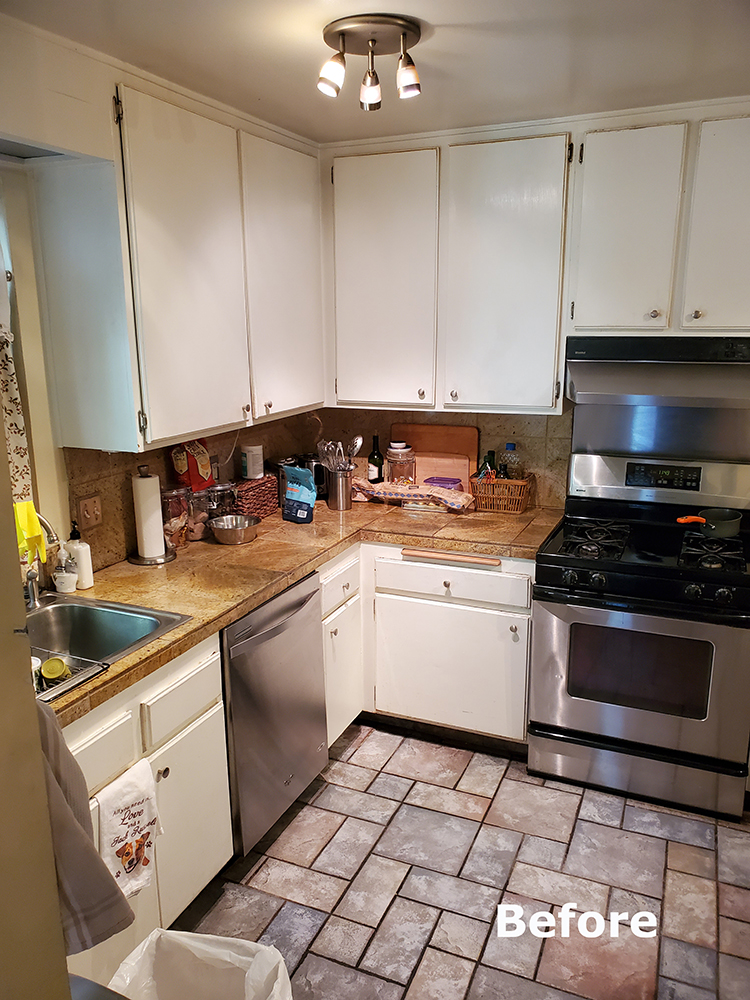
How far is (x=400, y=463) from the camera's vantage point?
3.40 m

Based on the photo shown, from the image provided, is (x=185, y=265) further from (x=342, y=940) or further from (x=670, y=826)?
(x=670, y=826)

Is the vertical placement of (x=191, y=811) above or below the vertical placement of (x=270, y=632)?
below

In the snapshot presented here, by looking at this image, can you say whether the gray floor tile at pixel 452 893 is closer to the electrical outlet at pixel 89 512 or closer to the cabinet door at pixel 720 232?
the electrical outlet at pixel 89 512

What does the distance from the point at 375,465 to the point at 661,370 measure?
1.33 m

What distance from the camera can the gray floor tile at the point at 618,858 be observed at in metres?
2.31

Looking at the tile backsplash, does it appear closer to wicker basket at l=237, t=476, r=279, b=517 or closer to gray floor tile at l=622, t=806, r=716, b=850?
wicker basket at l=237, t=476, r=279, b=517

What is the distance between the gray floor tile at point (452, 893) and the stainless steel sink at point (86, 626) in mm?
1108

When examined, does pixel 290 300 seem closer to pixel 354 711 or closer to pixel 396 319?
pixel 396 319

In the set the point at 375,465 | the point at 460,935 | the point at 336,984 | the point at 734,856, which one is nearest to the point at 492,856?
the point at 460,935

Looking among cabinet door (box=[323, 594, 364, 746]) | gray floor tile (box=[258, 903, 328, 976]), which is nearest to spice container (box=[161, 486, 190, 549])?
cabinet door (box=[323, 594, 364, 746])

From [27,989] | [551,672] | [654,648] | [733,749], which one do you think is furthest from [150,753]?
[733,749]

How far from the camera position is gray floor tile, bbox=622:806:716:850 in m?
2.50

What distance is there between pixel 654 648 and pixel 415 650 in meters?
0.92

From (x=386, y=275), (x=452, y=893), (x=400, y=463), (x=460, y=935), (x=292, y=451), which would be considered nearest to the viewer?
(x=460, y=935)
